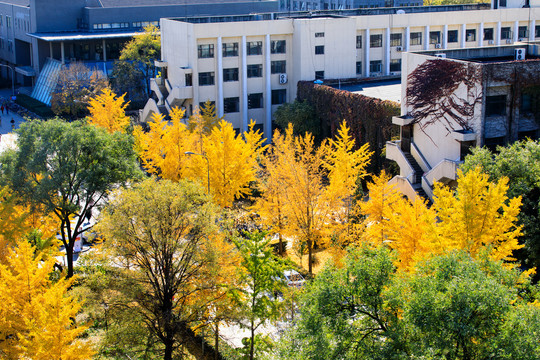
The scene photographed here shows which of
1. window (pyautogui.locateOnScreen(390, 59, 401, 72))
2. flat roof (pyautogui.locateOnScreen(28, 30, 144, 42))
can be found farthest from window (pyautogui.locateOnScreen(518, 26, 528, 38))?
flat roof (pyautogui.locateOnScreen(28, 30, 144, 42))

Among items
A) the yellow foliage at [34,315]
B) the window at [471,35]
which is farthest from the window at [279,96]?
the yellow foliage at [34,315]

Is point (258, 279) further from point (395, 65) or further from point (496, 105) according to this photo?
point (395, 65)

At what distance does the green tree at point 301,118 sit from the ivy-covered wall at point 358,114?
552mm

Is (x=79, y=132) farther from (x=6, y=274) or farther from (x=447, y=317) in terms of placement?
(x=447, y=317)

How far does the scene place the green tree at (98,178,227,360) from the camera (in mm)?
28938

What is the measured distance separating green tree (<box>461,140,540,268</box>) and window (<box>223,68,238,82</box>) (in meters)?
34.1

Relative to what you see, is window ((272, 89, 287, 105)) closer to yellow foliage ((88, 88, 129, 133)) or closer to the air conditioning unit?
yellow foliage ((88, 88, 129, 133))

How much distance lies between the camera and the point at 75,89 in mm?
79562

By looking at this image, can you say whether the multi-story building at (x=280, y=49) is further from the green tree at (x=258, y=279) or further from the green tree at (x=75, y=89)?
the green tree at (x=258, y=279)

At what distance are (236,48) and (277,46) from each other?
4.10 m

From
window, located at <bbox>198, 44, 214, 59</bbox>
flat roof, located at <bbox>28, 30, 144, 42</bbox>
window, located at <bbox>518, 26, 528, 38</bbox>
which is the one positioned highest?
flat roof, located at <bbox>28, 30, 144, 42</bbox>

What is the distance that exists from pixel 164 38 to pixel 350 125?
2427cm

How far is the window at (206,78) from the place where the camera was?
216ft

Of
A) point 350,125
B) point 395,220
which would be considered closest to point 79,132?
point 395,220
